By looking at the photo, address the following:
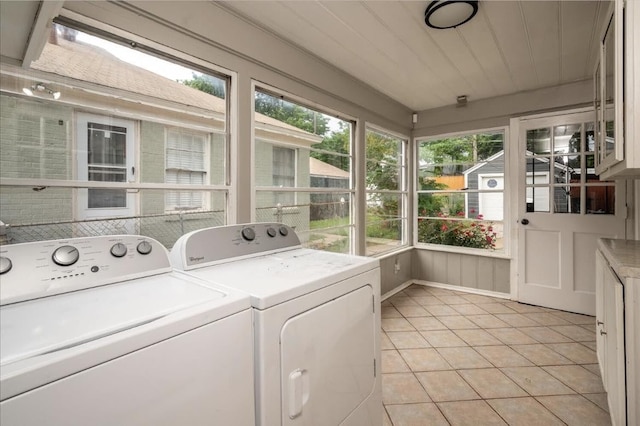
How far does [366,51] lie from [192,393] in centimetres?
252

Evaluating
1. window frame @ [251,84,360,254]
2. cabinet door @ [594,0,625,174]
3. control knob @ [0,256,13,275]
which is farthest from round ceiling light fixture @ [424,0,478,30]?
control knob @ [0,256,13,275]

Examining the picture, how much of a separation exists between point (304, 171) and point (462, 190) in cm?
236

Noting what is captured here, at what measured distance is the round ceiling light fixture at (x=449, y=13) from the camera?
1.79 m

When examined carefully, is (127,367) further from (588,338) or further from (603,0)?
(588,338)

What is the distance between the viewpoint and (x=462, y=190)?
386cm

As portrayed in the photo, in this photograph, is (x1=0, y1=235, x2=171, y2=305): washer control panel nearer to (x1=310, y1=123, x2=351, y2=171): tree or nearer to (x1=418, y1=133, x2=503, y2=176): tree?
(x1=310, y1=123, x2=351, y2=171): tree

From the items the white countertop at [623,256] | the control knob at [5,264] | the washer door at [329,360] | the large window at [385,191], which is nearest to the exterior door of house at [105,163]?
the control knob at [5,264]

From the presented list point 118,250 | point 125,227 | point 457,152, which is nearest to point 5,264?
point 118,250

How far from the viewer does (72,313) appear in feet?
2.54

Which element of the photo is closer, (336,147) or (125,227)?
(125,227)

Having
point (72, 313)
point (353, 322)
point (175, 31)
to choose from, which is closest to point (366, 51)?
point (175, 31)

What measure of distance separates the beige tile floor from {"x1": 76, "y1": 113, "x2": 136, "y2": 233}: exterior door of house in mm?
1856

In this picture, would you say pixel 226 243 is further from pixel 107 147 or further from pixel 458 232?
pixel 458 232

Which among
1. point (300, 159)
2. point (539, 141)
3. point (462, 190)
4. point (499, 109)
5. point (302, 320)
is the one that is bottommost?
point (302, 320)
